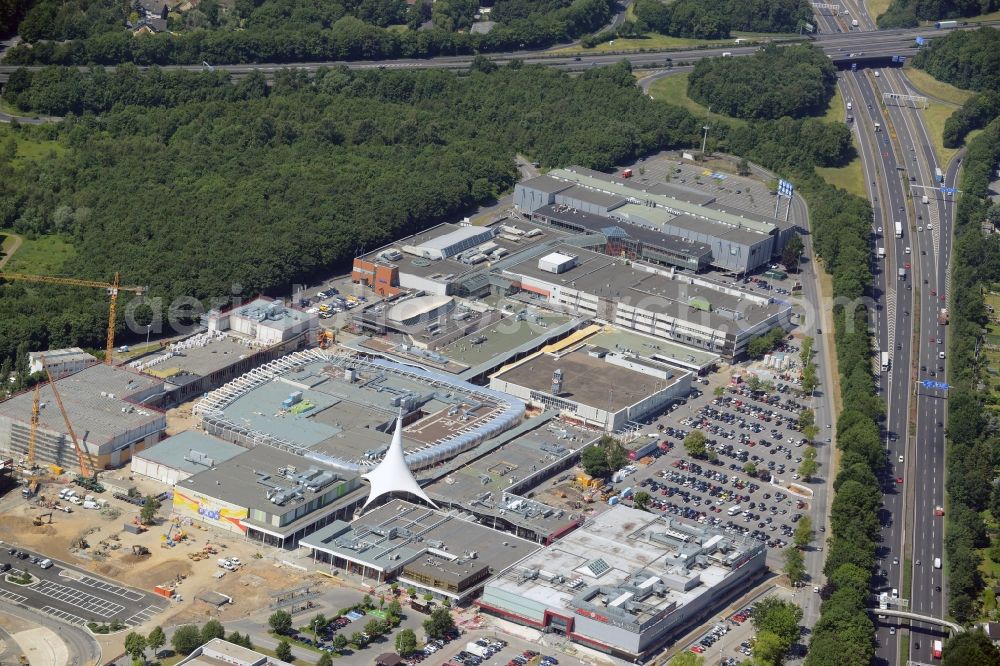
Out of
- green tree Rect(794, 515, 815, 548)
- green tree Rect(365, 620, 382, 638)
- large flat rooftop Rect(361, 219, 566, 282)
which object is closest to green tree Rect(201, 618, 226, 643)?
green tree Rect(365, 620, 382, 638)

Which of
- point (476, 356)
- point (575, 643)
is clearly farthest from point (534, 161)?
point (575, 643)

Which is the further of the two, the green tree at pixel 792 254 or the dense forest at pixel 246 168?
the green tree at pixel 792 254

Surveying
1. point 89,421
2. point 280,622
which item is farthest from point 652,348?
point 280,622

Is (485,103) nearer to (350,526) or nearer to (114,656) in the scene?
(350,526)

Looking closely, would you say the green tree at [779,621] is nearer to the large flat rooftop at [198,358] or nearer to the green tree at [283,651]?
the green tree at [283,651]

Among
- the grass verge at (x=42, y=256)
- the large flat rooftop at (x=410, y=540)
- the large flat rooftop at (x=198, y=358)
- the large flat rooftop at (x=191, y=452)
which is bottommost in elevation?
the large flat rooftop at (x=410, y=540)

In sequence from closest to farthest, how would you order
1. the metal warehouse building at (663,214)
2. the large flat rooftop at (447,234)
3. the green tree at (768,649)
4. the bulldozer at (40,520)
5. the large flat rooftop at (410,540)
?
the green tree at (768,649) < the large flat rooftop at (410,540) < the bulldozer at (40,520) < the large flat rooftop at (447,234) < the metal warehouse building at (663,214)

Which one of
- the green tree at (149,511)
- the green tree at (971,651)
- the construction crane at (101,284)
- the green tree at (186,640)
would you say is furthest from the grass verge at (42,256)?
the green tree at (971,651)

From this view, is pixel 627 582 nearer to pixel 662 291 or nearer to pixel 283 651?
pixel 283 651
